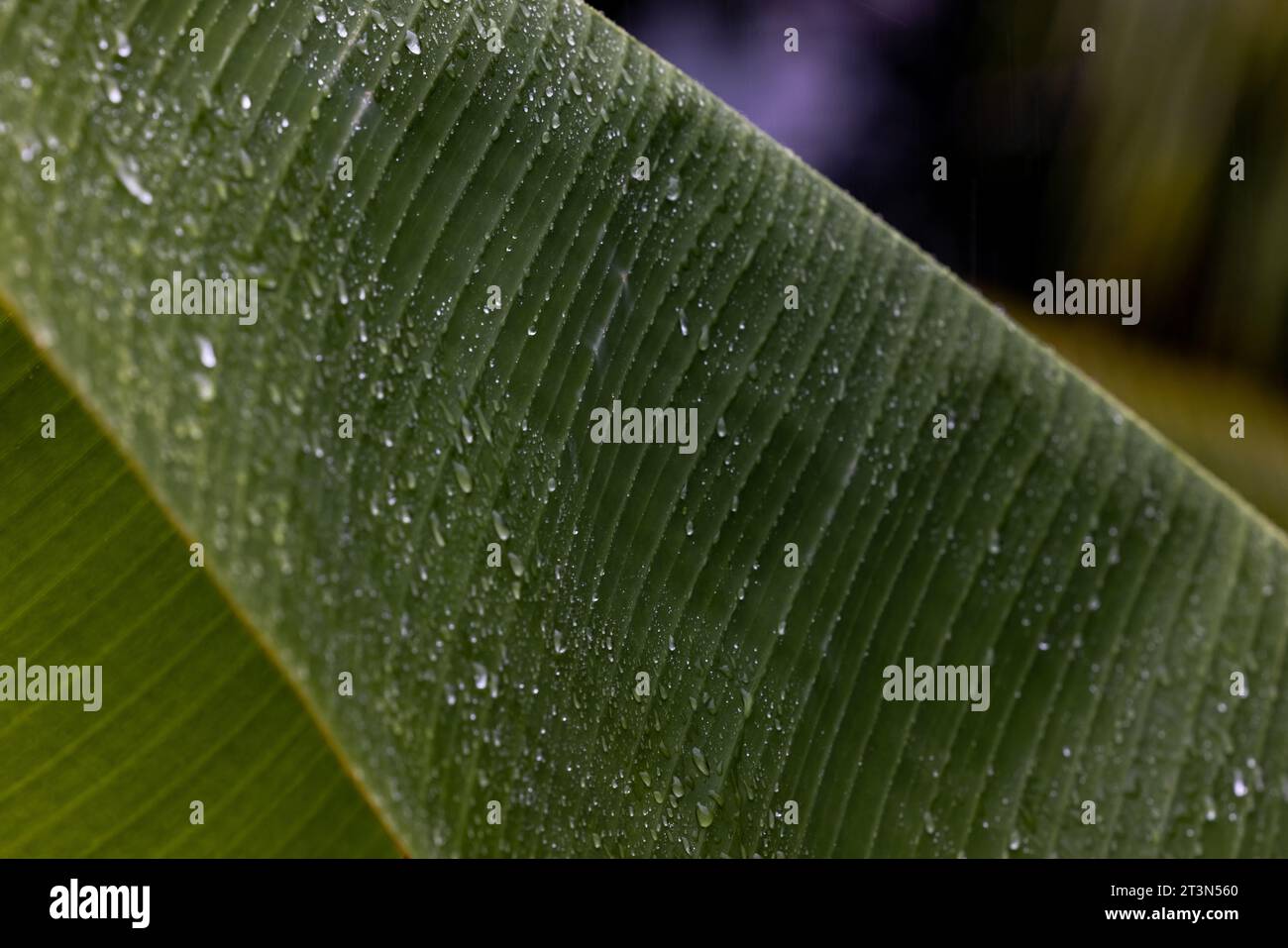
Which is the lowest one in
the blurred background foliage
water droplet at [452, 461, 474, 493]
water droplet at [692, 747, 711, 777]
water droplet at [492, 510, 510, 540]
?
water droplet at [692, 747, 711, 777]

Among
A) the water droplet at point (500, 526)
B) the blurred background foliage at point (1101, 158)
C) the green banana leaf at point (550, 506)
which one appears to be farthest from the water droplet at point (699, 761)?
the blurred background foliage at point (1101, 158)

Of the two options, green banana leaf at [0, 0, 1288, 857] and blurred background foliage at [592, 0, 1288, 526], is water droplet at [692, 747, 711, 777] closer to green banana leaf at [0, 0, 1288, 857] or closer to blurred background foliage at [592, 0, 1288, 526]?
green banana leaf at [0, 0, 1288, 857]

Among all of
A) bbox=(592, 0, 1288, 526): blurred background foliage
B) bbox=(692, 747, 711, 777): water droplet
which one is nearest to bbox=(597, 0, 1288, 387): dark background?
bbox=(592, 0, 1288, 526): blurred background foliage

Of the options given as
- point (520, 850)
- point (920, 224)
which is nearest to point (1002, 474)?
point (520, 850)

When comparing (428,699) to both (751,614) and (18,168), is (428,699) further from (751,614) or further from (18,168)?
(18,168)

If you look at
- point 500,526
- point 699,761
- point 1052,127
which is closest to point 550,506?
point 500,526
